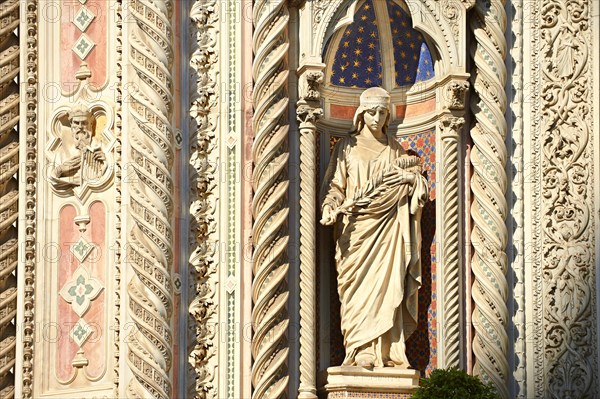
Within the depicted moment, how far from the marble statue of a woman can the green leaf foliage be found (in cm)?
98

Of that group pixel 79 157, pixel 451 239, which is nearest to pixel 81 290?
pixel 79 157

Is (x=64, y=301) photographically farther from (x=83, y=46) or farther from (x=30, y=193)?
(x=83, y=46)

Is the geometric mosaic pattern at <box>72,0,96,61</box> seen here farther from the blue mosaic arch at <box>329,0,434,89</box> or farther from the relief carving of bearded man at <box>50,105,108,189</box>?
A: the blue mosaic arch at <box>329,0,434,89</box>

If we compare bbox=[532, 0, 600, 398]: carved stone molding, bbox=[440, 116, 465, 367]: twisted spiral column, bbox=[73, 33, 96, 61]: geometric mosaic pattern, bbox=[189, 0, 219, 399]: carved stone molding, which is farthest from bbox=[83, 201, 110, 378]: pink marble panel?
bbox=[532, 0, 600, 398]: carved stone molding

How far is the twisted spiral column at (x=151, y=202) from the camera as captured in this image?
17297mm

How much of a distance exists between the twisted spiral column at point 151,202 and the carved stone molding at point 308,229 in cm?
128

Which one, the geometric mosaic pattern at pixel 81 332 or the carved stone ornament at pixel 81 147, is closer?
the geometric mosaic pattern at pixel 81 332

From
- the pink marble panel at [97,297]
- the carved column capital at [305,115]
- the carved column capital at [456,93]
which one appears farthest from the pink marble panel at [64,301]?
the carved column capital at [456,93]

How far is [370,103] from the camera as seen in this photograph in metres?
18.2

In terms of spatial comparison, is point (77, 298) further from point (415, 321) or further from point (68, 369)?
point (415, 321)

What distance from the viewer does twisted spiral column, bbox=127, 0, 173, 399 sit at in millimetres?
17297

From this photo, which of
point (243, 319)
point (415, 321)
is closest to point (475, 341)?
point (415, 321)

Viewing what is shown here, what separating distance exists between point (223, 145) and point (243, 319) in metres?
1.69

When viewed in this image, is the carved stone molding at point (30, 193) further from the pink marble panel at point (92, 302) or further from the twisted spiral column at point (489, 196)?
the twisted spiral column at point (489, 196)
